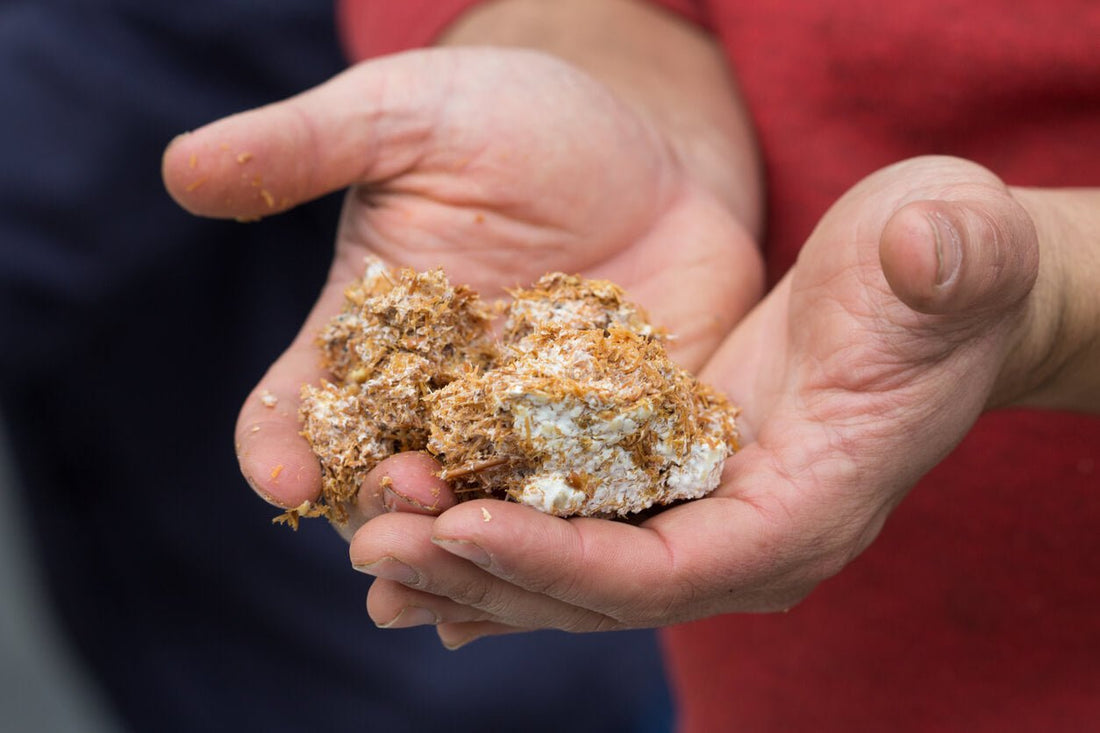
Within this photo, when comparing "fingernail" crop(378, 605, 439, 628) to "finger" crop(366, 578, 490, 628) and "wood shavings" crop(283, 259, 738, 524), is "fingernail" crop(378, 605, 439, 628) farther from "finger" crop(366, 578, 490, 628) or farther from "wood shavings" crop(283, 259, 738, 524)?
"wood shavings" crop(283, 259, 738, 524)

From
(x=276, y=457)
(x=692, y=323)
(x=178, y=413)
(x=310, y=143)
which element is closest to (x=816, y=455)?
(x=692, y=323)

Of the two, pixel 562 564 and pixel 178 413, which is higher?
pixel 178 413

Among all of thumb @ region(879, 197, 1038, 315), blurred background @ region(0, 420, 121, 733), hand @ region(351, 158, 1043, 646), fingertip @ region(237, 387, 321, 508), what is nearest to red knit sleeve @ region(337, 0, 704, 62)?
hand @ region(351, 158, 1043, 646)

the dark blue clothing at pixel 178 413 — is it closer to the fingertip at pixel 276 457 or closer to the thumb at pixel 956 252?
the fingertip at pixel 276 457

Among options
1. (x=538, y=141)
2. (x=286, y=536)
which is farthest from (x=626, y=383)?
(x=286, y=536)

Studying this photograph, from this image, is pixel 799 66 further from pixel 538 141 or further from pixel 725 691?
pixel 725 691

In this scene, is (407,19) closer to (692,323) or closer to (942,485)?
(692,323)

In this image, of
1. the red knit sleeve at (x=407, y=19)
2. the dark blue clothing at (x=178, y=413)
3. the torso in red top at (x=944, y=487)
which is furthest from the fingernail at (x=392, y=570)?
the dark blue clothing at (x=178, y=413)
